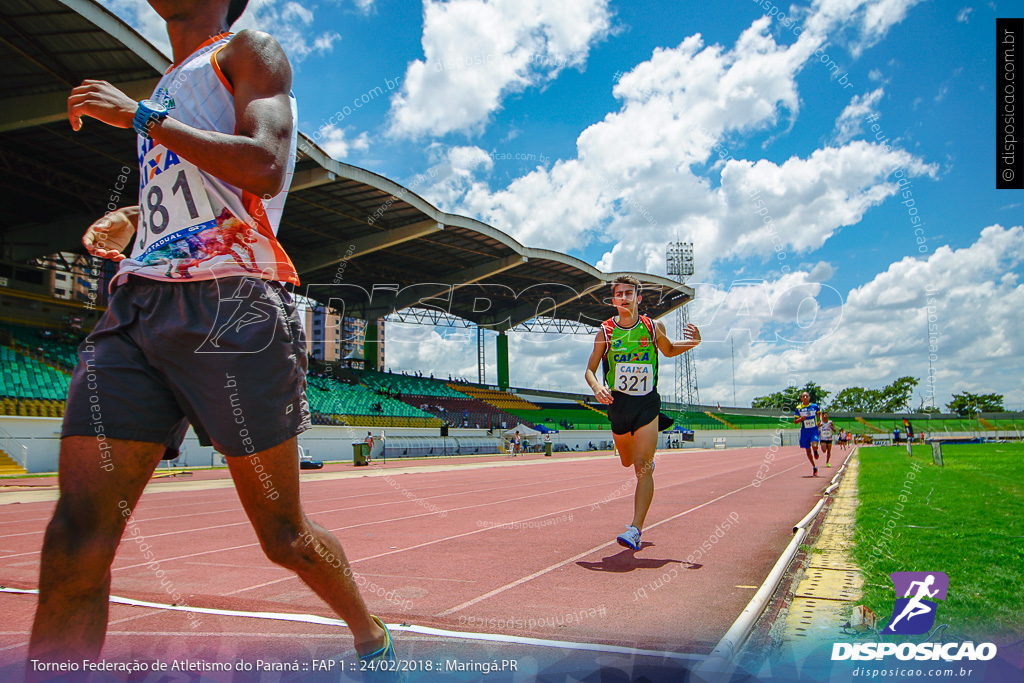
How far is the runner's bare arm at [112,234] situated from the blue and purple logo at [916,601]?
11.2 feet

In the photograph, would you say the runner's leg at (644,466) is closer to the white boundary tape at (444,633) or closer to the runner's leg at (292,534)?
the white boundary tape at (444,633)

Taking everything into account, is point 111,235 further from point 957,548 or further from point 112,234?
point 957,548

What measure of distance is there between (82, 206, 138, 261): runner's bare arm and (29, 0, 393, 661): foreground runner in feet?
0.98

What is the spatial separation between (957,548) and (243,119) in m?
5.20

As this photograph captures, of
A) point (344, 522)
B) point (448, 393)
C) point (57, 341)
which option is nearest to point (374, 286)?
point (448, 393)

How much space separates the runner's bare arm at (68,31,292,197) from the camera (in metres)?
1.76

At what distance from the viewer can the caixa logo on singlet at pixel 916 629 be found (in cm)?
252

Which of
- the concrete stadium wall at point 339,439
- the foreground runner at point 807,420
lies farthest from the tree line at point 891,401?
the foreground runner at point 807,420

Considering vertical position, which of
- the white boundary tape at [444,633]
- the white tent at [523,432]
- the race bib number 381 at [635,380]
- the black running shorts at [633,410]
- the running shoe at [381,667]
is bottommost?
the white boundary tape at [444,633]

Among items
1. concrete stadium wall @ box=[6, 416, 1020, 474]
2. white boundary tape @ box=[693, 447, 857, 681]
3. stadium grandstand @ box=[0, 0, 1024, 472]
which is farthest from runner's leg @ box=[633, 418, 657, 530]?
stadium grandstand @ box=[0, 0, 1024, 472]

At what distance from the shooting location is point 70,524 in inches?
68.6

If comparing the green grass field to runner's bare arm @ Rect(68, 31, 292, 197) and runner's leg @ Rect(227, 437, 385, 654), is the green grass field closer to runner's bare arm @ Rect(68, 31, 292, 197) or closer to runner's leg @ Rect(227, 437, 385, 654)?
runner's leg @ Rect(227, 437, 385, 654)

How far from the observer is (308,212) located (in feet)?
94.2

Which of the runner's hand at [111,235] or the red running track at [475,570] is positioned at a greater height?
the runner's hand at [111,235]
